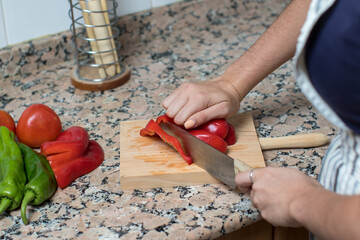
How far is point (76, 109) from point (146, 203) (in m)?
0.46

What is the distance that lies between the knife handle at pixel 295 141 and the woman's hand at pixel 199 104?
0.10 m

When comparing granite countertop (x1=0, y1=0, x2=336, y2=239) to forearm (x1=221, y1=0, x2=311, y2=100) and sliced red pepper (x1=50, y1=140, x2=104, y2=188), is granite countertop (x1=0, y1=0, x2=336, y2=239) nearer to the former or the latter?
sliced red pepper (x1=50, y1=140, x2=104, y2=188)

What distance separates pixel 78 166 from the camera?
39.2 inches

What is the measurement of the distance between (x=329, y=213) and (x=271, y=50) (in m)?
0.49

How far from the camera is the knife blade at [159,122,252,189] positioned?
2.90 feet

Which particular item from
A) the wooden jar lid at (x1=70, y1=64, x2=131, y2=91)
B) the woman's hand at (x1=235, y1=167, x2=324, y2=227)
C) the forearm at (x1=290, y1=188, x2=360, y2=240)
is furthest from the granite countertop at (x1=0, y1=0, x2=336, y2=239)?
the forearm at (x1=290, y1=188, x2=360, y2=240)

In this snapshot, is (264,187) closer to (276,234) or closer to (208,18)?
(276,234)

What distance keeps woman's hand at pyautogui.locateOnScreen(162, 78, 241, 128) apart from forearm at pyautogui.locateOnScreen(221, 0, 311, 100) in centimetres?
5

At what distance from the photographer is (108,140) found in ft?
3.72

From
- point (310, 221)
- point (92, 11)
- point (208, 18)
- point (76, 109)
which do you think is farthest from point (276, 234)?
point (208, 18)

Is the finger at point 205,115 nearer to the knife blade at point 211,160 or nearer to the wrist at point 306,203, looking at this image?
the knife blade at point 211,160

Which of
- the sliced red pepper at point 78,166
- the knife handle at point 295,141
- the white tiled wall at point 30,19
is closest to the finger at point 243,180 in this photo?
the knife handle at point 295,141

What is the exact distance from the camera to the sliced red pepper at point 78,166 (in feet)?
3.18

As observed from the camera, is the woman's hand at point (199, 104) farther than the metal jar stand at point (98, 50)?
No
